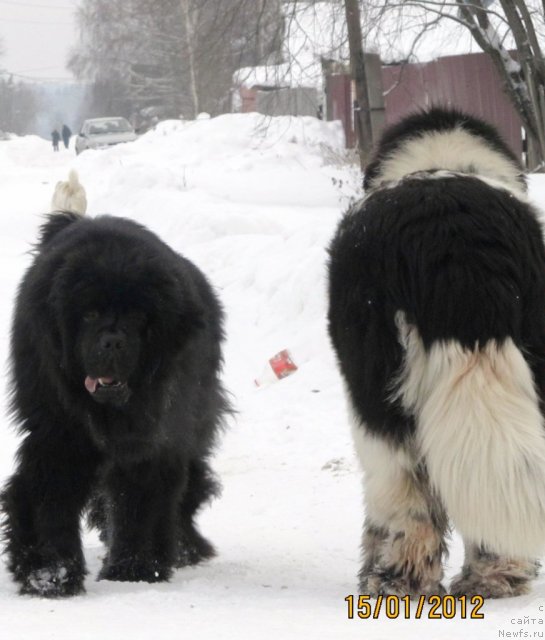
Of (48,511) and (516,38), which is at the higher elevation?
(516,38)

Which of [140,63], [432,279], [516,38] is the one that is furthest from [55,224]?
[140,63]

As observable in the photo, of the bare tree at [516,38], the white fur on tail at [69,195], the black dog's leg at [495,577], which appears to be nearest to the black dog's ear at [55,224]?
the black dog's leg at [495,577]

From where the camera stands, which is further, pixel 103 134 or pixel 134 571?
pixel 103 134

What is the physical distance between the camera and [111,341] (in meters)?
4.27

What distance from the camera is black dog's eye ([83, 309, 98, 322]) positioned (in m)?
4.35

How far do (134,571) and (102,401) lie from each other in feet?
2.44

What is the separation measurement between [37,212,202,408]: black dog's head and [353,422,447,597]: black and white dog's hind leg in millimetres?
966

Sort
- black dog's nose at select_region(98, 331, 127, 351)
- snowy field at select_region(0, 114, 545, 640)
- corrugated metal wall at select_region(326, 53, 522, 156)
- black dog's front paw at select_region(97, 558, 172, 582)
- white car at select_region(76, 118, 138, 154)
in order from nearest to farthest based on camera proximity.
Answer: snowy field at select_region(0, 114, 545, 640) < black dog's nose at select_region(98, 331, 127, 351) < black dog's front paw at select_region(97, 558, 172, 582) < corrugated metal wall at select_region(326, 53, 522, 156) < white car at select_region(76, 118, 138, 154)

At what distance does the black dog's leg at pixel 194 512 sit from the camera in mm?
5289

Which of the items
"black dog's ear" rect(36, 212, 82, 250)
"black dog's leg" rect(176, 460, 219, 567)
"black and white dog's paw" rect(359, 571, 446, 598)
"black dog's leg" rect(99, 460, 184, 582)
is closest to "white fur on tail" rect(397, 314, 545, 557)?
"black and white dog's paw" rect(359, 571, 446, 598)

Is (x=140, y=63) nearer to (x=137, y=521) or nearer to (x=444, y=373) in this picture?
(x=137, y=521)

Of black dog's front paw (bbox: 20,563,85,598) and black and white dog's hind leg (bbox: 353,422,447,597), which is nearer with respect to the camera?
black and white dog's hind leg (bbox: 353,422,447,597)

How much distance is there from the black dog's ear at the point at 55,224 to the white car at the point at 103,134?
36371 mm
